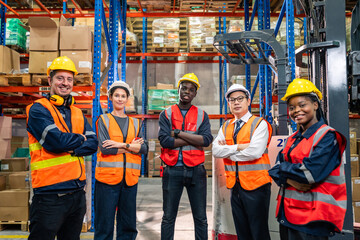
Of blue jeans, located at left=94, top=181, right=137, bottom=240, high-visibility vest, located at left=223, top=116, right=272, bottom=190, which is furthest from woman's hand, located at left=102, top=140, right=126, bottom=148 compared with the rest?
high-visibility vest, located at left=223, top=116, right=272, bottom=190

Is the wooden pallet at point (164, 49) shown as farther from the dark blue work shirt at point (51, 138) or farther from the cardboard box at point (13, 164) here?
the dark blue work shirt at point (51, 138)

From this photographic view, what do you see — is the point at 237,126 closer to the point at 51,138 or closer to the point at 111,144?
the point at 111,144

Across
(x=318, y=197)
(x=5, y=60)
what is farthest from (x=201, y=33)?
(x=318, y=197)

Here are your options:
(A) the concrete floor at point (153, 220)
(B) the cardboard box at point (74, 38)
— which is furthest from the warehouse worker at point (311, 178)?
(B) the cardboard box at point (74, 38)

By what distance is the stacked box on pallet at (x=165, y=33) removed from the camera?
32.7ft

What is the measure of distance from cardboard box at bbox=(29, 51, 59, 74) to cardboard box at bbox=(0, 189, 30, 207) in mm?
2148

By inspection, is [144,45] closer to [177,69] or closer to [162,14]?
[177,69]

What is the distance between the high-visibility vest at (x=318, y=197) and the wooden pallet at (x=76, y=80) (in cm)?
373

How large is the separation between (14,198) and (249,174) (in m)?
4.12

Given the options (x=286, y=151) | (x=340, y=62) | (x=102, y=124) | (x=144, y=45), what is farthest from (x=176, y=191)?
(x=144, y=45)

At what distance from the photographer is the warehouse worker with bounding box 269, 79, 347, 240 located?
1897mm

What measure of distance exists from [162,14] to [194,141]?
21.1ft

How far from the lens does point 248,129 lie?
3.00 metres

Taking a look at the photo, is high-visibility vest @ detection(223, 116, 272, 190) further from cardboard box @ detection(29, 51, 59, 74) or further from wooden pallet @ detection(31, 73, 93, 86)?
cardboard box @ detection(29, 51, 59, 74)
